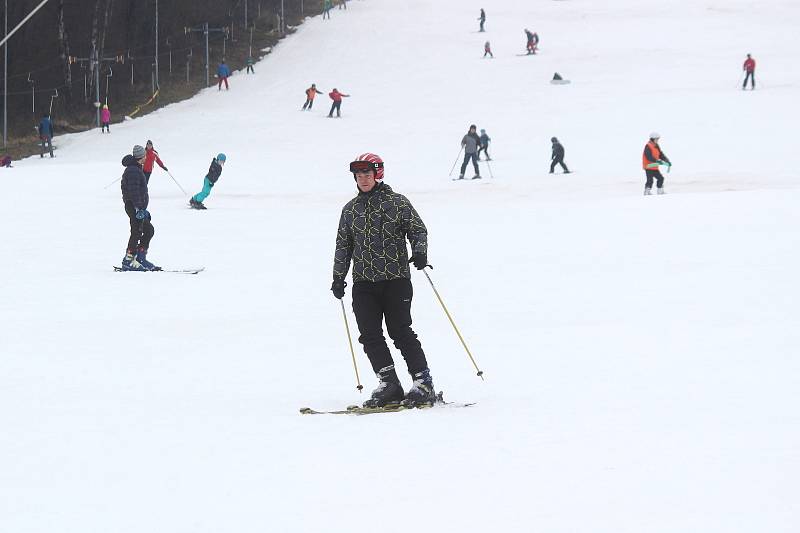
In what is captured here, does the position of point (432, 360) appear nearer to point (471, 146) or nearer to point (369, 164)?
point (369, 164)

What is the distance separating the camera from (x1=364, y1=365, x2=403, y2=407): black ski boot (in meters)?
6.80

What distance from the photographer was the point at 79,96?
→ 48.0m

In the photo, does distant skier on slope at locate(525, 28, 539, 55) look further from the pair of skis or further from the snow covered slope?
the pair of skis

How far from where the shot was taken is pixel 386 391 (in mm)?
6816

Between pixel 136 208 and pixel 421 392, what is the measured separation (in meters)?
7.51

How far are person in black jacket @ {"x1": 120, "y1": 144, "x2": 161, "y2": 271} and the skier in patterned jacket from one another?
6.87m

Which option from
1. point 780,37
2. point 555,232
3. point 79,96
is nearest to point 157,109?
point 79,96

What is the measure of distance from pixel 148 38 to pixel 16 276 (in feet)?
142

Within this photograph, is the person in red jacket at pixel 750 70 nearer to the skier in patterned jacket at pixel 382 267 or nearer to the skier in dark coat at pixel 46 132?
the skier in dark coat at pixel 46 132

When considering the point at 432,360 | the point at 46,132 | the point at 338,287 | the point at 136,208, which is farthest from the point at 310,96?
the point at 338,287

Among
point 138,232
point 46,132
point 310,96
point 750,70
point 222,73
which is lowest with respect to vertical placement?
point 46,132

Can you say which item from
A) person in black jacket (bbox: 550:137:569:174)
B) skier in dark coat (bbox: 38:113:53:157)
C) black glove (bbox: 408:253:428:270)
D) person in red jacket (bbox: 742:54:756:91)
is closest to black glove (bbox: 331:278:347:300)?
black glove (bbox: 408:253:428:270)

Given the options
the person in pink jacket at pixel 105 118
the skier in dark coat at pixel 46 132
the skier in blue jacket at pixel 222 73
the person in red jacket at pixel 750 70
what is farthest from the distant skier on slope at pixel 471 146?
the skier in blue jacket at pixel 222 73

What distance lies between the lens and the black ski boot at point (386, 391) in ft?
22.3
